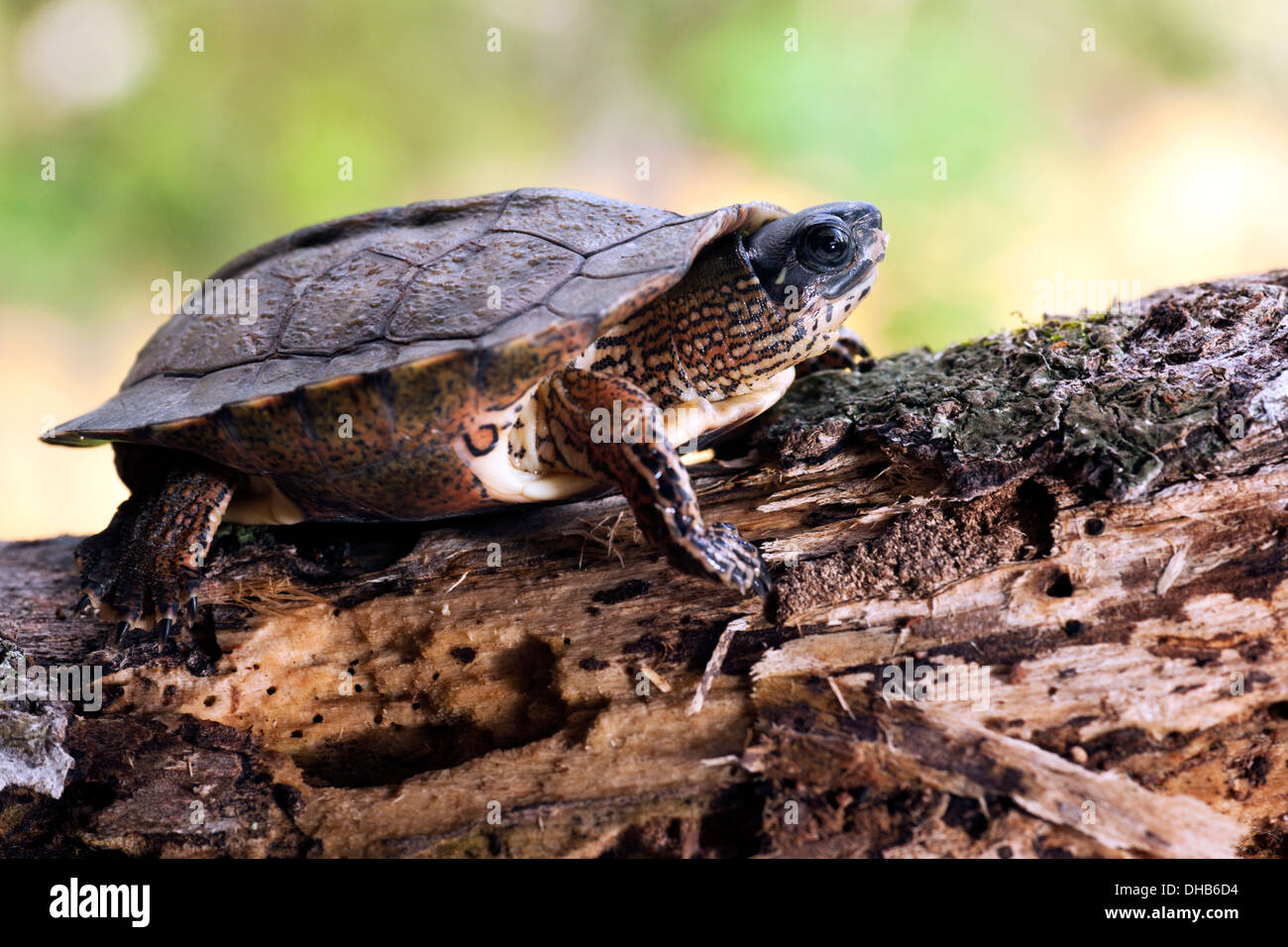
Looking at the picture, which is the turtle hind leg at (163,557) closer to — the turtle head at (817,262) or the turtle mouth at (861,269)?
the turtle head at (817,262)

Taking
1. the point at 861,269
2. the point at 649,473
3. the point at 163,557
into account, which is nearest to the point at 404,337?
the point at 649,473

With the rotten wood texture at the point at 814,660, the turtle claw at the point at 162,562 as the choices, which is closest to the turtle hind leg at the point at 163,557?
the turtle claw at the point at 162,562

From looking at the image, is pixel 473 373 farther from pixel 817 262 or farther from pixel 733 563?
pixel 817 262

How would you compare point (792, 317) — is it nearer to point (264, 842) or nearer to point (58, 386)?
point (264, 842)

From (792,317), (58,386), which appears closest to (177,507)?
(792,317)

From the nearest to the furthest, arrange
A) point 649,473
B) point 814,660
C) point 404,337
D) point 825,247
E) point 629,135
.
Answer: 1. point 814,660
2. point 649,473
3. point 404,337
4. point 825,247
5. point 629,135

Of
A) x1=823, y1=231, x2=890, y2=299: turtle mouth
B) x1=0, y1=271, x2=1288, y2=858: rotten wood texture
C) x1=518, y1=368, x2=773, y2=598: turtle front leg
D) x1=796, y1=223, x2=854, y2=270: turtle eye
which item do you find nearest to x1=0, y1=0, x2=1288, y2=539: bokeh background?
x1=823, y1=231, x2=890, y2=299: turtle mouth

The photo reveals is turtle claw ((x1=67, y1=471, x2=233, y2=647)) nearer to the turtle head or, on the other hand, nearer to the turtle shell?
the turtle shell
